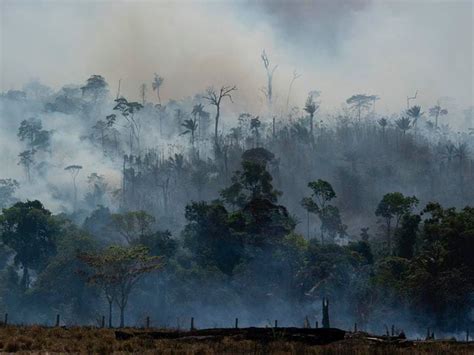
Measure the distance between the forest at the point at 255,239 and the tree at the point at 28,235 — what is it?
0.18 meters

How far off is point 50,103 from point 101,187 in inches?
2301

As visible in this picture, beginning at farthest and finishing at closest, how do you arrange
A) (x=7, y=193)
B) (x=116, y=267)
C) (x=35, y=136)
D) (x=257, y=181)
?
1. (x=35, y=136)
2. (x=7, y=193)
3. (x=257, y=181)
4. (x=116, y=267)

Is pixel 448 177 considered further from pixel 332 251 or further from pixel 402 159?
pixel 332 251

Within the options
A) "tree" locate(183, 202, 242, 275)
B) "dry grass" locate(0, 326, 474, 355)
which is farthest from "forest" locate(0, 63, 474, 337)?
"dry grass" locate(0, 326, 474, 355)

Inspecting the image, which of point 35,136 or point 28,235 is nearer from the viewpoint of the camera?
point 28,235

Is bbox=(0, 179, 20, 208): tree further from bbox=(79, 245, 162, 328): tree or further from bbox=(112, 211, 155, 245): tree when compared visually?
bbox=(79, 245, 162, 328): tree

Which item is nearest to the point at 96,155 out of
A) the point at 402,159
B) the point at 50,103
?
the point at 50,103

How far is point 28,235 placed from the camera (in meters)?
82.9

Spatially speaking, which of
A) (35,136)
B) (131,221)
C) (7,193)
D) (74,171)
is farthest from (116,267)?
(35,136)

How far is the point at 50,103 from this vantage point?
619ft

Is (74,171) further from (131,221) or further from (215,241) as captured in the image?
(215,241)

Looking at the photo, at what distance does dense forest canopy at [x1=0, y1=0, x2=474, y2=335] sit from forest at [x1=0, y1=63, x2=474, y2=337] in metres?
0.19

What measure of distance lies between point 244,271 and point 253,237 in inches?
191

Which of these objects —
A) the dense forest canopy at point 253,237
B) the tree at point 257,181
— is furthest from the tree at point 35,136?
the tree at point 257,181
